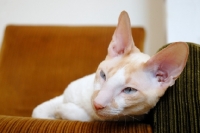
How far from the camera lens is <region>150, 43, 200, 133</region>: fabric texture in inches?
27.8

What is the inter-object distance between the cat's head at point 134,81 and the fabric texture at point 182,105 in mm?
29

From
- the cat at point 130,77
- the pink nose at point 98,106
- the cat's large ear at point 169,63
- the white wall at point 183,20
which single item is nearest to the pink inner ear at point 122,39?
the cat at point 130,77

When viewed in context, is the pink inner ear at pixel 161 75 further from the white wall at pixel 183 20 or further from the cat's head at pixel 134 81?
the white wall at pixel 183 20

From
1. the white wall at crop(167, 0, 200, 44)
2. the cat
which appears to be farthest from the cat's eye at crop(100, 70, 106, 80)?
the white wall at crop(167, 0, 200, 44)

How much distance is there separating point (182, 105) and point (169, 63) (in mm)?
121

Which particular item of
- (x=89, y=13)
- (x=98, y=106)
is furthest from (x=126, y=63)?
(x=89, y=13)

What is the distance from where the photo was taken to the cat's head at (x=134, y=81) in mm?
720

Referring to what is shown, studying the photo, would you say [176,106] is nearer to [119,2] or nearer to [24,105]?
[24,105]

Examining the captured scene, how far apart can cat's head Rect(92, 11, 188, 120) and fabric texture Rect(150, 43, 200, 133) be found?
0.03 meters

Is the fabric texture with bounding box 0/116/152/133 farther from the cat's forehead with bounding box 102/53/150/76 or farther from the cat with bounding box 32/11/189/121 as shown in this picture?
the cat's forehead with bounding box 102/53/150/76

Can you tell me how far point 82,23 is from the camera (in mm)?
1763

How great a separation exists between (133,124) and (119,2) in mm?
1119

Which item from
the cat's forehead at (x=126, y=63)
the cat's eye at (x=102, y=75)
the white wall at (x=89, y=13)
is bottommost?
the cat's eye at (x=102, y=75)

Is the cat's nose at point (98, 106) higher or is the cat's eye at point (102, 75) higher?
the cat's eye at point (102, 75)
